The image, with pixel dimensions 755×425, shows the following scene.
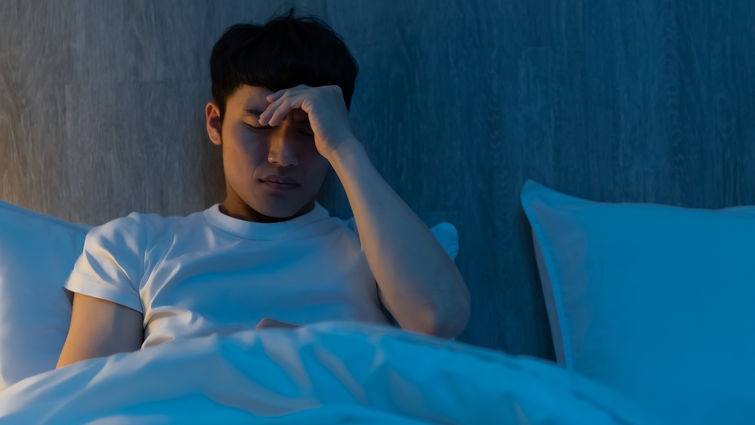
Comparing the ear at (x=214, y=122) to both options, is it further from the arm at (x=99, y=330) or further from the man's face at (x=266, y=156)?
the arm at (x=99, y=330)

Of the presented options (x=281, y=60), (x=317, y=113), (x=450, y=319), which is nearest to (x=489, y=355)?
(x=450, y=319)

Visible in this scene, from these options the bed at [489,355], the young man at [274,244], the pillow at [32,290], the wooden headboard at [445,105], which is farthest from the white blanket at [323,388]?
the wooden headboard at [445,105]

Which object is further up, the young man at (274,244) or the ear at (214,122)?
the ear at (214,122)

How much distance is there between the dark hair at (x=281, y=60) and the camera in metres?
1.02

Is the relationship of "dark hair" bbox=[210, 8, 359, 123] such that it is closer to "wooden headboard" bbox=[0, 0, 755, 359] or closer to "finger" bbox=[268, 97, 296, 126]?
"finger" bbox=[268, 97, 296, 126]

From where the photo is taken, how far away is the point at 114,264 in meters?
0.95

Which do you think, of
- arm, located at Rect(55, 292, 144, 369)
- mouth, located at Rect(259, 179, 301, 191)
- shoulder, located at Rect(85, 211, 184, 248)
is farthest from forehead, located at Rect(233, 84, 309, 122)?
arm, located at Rect(55, 292, 144, 369)

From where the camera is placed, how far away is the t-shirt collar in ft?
3.36

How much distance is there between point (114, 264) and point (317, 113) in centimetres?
38

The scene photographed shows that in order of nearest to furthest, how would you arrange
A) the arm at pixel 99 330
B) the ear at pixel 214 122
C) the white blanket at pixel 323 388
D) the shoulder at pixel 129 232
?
the white blanket at pixel 323 388 → the arm at pixel 99 330 → the shoulder at pixel 129 232 → the ear at pixel 214 122

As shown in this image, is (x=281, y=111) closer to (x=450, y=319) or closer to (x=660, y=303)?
(x=450, y=319)

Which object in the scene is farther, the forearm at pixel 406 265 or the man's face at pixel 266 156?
the man's face at pixel 266 156

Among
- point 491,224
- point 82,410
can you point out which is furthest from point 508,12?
point 82,410

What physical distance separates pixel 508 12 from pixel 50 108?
0.95 metres
